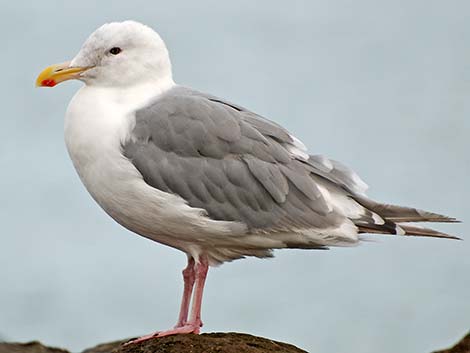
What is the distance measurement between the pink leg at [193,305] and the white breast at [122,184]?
282mm

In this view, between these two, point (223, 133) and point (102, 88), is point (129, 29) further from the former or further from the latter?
point (223, 133)

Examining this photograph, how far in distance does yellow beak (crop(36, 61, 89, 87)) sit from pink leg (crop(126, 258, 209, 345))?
1853mm

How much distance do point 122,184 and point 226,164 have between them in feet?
2.92

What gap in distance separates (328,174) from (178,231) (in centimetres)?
139

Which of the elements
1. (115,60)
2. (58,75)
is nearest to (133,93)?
(115,60)

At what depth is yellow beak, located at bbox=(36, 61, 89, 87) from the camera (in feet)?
32.8

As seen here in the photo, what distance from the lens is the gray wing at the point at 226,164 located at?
963 cm

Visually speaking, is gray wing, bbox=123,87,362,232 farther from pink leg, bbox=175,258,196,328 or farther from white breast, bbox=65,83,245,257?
pink leg, bbox=175,258,196,328

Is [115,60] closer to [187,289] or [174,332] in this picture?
[187,289]

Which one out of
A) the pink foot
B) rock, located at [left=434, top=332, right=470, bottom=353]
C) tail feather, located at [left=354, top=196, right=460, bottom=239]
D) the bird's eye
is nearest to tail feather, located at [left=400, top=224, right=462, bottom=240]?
tail feather, located at [left=354, top=196, right=460, bottom=239]

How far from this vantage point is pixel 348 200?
10078 mm

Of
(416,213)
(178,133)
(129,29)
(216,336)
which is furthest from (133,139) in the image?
(416,213)

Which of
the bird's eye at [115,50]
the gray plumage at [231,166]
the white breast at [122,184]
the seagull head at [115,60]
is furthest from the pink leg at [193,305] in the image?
the bird's eye at [115,50]

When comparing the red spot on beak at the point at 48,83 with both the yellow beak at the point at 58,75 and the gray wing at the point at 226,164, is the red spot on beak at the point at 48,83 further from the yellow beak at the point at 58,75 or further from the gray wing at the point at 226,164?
the gray wing at the point at 226,164
